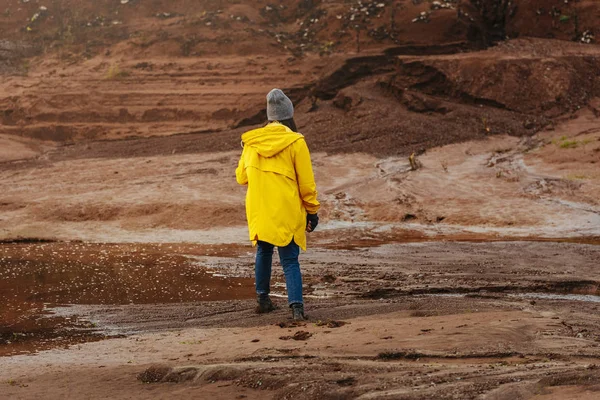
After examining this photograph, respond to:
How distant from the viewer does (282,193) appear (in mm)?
6348

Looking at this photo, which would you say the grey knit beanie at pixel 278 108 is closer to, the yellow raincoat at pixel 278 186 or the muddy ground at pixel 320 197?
the yellow raincoat at pixel 278 186

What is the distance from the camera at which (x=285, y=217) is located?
6355mm

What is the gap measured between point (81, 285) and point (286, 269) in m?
2.60

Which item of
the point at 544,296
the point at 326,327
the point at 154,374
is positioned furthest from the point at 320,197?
the point at 154,374

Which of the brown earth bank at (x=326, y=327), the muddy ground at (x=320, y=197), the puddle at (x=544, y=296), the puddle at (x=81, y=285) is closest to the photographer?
the brown earth bank at (x=326, y=327)

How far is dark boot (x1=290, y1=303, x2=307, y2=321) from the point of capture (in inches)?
248

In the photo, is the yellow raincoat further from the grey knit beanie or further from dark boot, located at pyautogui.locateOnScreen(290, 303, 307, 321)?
dark boot, located at pyautogui.locateOnScreen(290, 303, 307, 321)

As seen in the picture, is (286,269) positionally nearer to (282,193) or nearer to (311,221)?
(311,221)

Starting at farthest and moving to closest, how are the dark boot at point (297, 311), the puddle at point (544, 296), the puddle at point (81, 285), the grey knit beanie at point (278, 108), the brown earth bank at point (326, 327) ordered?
the puddle at point (544, 296), the grey knit beanie at point (278, 108), the puddle at point (81, 285), the dark boot at point (297, 311), the brown earth bank at point (326, 327)

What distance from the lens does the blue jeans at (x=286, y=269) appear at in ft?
20.9

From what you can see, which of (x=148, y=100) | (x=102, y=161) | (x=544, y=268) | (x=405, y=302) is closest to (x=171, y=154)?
(x=102, y=161)

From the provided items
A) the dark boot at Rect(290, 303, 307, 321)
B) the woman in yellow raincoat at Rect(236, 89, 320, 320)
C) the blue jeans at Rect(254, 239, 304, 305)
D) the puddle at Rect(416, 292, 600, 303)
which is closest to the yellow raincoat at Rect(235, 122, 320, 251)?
the woman in yellow raincoat at Rect(236, 89, 320, 320)

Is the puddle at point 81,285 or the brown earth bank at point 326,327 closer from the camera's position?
the brown earth bank at point 326,327

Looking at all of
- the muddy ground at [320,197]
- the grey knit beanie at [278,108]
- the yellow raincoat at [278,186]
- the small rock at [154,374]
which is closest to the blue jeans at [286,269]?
the yellow raincoat at [278,186]
